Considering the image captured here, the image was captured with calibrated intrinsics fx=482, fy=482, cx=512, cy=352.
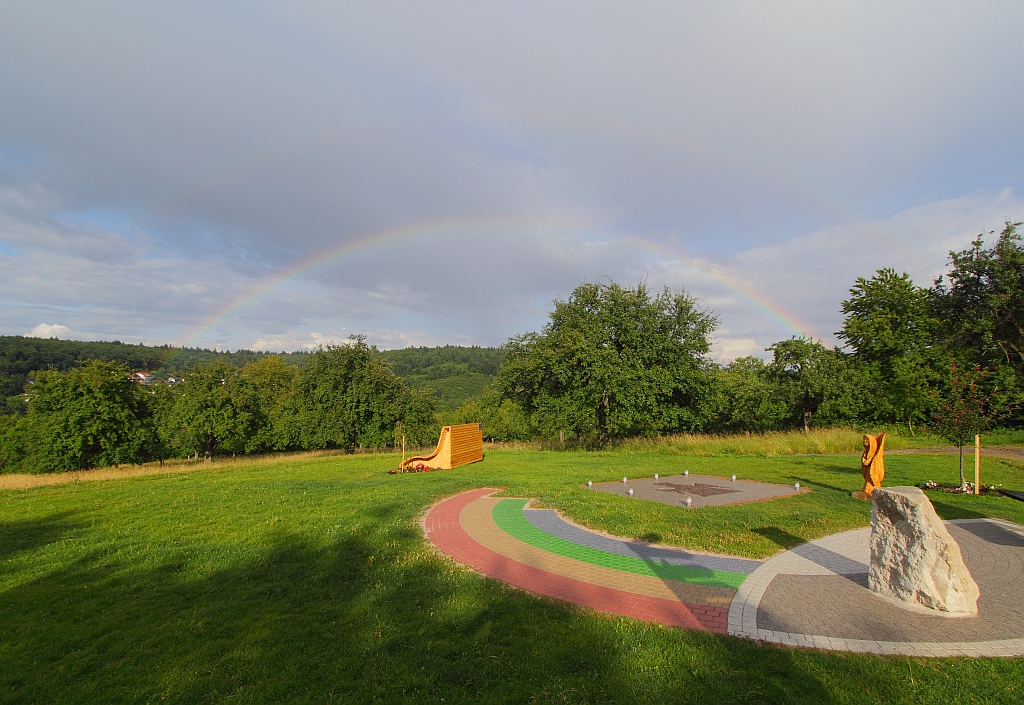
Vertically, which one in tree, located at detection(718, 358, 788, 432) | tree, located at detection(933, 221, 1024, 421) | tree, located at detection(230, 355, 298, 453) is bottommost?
tree, located at detection(230, 355, 298, 453)

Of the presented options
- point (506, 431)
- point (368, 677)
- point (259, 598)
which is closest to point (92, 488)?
point (259, 598)

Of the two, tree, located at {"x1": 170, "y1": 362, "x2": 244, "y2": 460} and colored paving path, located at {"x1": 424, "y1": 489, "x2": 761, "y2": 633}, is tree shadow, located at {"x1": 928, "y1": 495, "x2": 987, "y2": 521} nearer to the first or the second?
colored paving path, located at {"x1": 424, "y1": 489, "x2": 761, "y2": 633}

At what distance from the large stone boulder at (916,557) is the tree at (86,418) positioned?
3297 centimetres

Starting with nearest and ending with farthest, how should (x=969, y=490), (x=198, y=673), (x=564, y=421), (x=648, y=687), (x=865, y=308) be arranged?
1. (x=648, y=687)
2. (x=198, y=673)
3. (x=969, y=490)
4. (x=564, y=421)
5. (x=865, y=308)

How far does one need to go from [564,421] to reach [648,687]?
20256 mm

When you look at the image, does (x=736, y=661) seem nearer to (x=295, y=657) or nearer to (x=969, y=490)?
(x=295, y=657)

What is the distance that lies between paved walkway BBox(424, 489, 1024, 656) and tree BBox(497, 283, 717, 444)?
14.3 m

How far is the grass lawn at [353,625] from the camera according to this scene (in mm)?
3568

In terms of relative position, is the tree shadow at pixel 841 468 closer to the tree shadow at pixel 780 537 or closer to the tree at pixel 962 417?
the tree at pixel 962 417

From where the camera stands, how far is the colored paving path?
5.15 m

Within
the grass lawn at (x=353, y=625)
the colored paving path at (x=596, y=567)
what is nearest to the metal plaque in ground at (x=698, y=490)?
the grass lawn at (x=353, y=625)

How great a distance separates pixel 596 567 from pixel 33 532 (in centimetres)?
917

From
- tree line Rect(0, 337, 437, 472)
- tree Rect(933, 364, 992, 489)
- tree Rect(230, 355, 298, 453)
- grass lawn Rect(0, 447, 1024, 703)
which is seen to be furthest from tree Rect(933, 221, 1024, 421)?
tree Rect(230, 355, 298, 453)

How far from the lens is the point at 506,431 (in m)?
46.5
